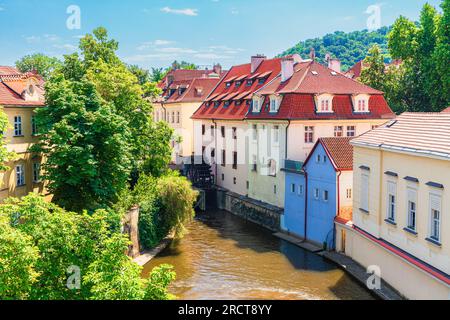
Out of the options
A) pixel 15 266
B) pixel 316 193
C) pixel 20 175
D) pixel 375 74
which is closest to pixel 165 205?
pixel 20 175

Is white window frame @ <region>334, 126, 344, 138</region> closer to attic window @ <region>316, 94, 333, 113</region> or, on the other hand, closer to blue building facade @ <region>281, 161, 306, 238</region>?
attic window @ <region>316, 94, 333, 113</region>

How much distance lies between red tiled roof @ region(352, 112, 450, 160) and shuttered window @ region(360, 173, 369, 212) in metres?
1.33

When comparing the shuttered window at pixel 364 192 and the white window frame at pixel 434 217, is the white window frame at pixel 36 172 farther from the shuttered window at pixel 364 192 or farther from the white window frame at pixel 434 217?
the white window frame at pixel 434 217


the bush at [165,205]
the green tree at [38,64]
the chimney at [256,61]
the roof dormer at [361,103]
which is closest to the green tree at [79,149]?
the bush at [165,205]

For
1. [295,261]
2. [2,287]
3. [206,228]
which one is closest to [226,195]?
[206,228]

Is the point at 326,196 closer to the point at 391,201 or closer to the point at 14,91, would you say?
the point at 391,201

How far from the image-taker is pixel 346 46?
121 meters

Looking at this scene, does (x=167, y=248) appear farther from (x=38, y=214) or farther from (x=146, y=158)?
(x=38, y=214)

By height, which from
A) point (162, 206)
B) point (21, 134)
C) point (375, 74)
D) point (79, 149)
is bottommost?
point (162, 206)

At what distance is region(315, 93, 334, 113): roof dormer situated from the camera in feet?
107

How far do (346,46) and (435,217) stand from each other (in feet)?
357

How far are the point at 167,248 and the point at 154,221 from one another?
151 centimetres

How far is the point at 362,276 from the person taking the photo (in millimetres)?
21922

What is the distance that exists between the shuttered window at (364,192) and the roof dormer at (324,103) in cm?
1050
